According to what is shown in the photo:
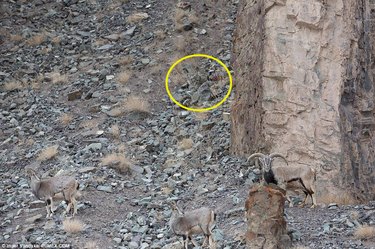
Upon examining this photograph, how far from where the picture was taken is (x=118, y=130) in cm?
2275

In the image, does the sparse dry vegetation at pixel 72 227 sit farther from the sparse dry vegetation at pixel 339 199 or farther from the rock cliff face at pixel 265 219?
the sparse dry vegetation at pixel 339 199

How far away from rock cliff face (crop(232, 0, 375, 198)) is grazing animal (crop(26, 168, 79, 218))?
4.58 metres

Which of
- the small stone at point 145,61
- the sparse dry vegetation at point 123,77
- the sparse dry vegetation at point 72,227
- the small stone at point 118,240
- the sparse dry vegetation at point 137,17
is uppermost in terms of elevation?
the sparse dry vegetation at point 137,17

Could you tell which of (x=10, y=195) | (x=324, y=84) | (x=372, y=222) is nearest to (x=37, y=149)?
(x=10, y=195)

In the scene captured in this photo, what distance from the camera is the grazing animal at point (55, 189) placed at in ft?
56.0

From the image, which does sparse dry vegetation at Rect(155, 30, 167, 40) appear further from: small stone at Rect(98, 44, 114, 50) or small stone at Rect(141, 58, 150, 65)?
small stone at Rect(98, 44, 114, 50)

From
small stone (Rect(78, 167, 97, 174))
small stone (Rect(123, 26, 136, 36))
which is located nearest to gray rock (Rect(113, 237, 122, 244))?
small stone (Rect(78, 167, 97, 174))

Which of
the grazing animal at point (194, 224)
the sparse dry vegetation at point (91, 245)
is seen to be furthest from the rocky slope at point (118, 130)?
the grazing animal at point (194, 224)

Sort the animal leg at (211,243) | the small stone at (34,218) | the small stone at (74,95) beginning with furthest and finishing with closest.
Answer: the small stone at (74,95) → the small stone at (34,218) → the animal leg at (211,243)

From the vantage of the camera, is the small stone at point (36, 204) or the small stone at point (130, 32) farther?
the small stone at point (130, 32)

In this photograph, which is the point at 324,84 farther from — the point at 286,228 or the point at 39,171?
the point at 39,171

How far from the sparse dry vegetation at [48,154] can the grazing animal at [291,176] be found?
21.5 feet

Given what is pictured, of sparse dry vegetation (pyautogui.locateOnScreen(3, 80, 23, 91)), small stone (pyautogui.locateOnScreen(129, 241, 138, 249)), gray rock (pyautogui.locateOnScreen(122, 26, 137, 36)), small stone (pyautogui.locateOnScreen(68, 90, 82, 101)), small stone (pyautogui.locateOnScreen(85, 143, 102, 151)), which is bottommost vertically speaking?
small stone (pyautogui.locateOnScreen(129, 241, 138, 249))

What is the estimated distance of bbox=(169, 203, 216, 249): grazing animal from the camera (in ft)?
47.5
